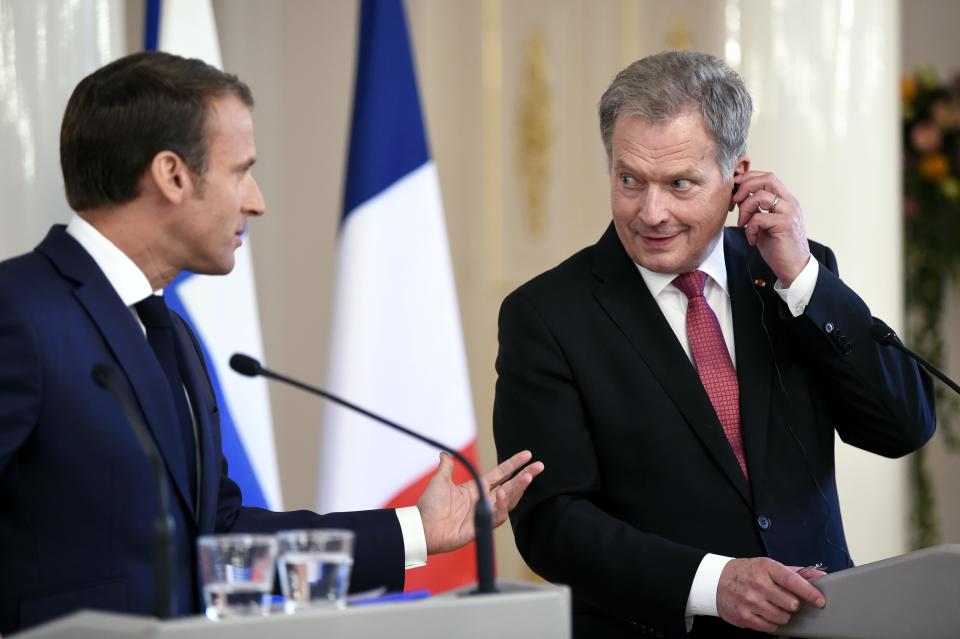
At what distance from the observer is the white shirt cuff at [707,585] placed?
243 cm

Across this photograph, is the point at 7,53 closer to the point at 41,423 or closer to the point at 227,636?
→ the point at 41,423

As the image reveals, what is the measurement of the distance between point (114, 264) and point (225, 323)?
4.49 feet

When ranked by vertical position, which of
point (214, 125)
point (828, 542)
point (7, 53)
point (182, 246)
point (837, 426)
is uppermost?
point (7, 53)

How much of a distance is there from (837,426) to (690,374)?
0.37 m

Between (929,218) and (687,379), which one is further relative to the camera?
(929,218)

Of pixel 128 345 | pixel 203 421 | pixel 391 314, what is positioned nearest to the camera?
pixel 128 345

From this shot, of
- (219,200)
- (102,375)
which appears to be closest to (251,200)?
(219,200)

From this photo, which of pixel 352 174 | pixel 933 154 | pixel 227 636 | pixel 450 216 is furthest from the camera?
pixel 933 154

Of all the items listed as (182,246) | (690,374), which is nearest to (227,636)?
(182,246)

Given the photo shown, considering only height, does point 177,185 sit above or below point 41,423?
above

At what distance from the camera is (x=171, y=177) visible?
7.47ft

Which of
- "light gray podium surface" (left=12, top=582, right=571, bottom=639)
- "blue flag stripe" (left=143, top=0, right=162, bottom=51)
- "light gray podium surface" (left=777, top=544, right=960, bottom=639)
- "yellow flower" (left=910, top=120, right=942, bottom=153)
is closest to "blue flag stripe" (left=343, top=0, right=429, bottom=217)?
"blue flag stripe" (left=143, top=0, right=162, bottom=51)

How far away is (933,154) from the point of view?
6332 mm

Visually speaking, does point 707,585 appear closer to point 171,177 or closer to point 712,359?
point 712,359
